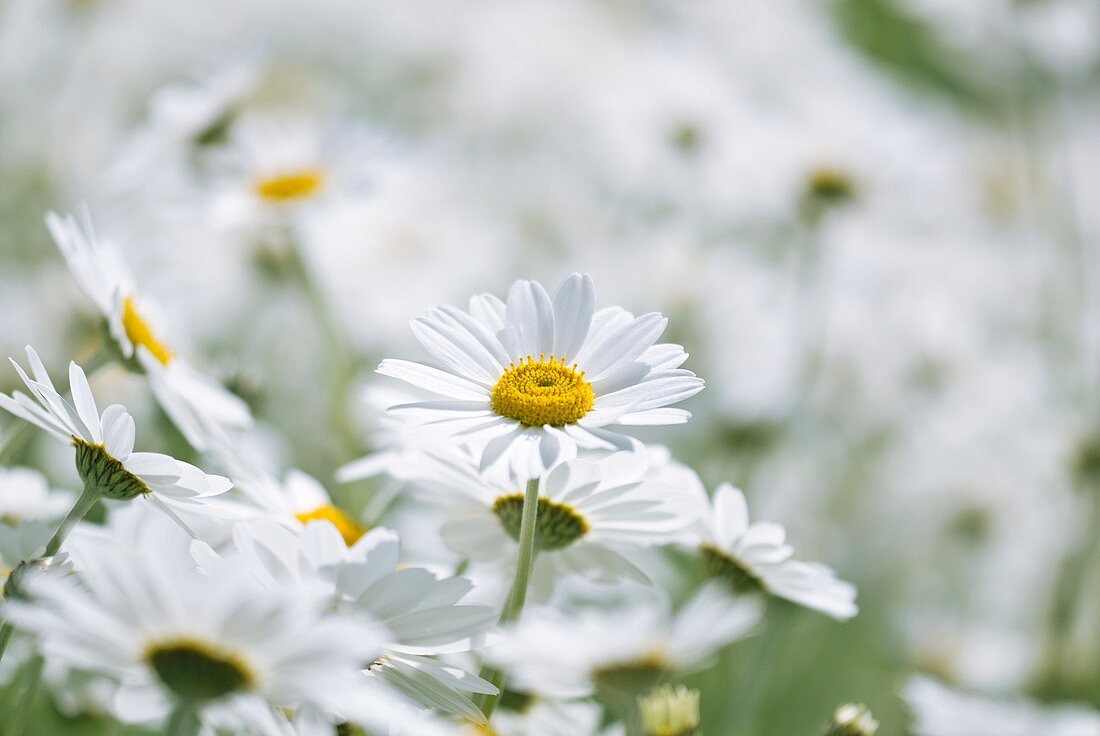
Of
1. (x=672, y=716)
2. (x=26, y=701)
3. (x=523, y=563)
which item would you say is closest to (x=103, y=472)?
(x=26, y=701)

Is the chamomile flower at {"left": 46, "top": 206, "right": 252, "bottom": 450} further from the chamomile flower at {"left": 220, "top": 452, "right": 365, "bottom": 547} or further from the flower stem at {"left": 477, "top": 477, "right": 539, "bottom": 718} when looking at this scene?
the flower stem at {"left": 477, "top": 477, "right": 539, "bottom": 718}

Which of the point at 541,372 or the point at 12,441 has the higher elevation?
the point at 541,372

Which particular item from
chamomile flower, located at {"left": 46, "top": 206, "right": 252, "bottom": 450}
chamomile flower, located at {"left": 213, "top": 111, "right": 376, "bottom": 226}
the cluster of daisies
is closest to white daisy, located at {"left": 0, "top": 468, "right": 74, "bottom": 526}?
the cluster of daisies

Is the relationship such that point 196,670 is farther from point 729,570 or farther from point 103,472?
point 729,570

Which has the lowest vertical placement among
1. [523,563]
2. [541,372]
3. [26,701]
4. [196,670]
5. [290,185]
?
[26,701]

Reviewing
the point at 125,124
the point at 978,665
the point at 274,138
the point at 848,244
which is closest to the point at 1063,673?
the point at 978,665

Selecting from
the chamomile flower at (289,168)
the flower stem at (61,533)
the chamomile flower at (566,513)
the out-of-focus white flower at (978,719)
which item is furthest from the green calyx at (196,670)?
the chamomile flower at (289,168)
